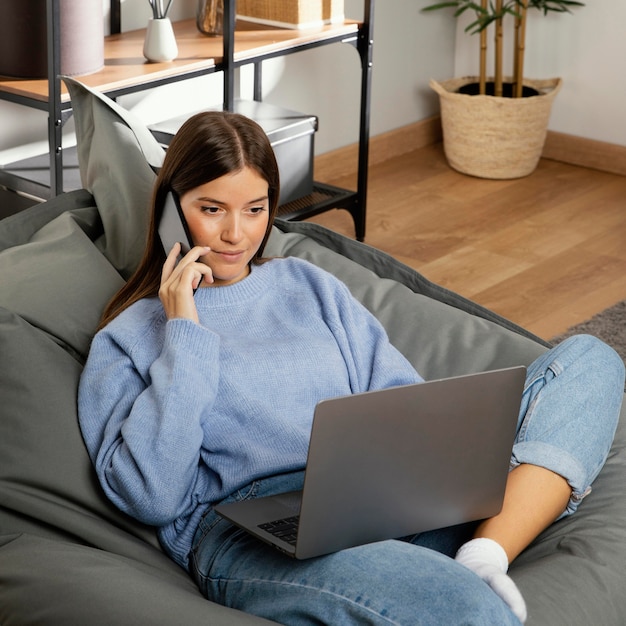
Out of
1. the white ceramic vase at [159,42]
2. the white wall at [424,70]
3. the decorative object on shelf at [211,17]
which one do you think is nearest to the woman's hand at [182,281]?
the white ceramic vase at [159,42]

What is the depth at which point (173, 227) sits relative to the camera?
1.60m

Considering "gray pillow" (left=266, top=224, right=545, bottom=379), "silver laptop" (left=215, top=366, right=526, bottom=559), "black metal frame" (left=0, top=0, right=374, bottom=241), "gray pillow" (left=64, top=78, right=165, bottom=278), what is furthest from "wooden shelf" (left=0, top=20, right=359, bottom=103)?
"silver laptop" (left=215, top=366, right=526, bottom=559)

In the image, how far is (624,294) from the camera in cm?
315

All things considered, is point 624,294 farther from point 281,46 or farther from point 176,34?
point 176,34


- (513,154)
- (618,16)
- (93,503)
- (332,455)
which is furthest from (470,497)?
(618,16)

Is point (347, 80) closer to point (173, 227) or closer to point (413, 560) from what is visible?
point (173, 227)

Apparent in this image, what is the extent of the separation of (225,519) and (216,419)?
0.14 meters

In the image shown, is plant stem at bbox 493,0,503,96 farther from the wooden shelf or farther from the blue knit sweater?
the blue knit sweater

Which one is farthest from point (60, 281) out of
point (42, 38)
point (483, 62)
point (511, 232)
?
point (483, 62)

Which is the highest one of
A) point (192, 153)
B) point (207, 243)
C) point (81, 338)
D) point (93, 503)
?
point (192, 153)

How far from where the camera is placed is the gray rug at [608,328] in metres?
2.83

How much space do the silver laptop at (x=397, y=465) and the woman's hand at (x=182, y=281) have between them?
0.29 metres

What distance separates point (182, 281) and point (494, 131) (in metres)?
2.65

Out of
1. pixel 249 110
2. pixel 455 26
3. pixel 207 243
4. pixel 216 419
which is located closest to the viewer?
pixel 216 419
